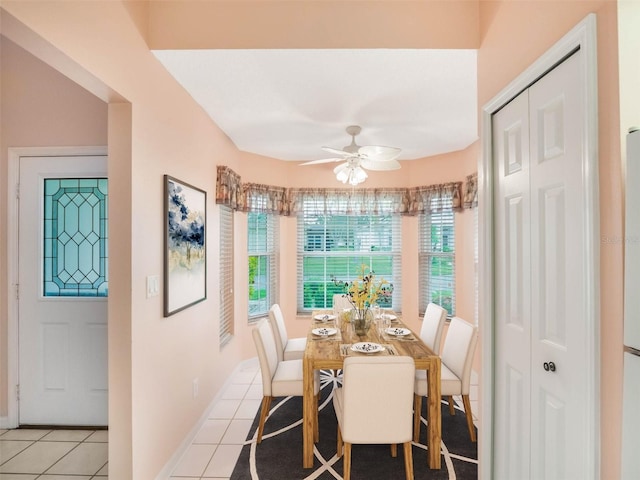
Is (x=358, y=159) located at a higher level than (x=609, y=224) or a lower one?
higher

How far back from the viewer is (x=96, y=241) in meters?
2.56

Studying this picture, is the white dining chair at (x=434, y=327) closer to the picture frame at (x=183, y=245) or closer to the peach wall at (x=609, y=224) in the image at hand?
the peach wall at (x=609, y=224)

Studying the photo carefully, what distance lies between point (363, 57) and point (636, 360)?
75.4 inches

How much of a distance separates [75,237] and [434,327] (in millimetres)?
3126

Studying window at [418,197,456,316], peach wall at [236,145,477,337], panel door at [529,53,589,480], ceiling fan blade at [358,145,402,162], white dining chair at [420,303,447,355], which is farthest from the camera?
peach wall at [236,145,477,337]

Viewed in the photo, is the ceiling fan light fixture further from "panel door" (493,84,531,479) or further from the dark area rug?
the dark area rug

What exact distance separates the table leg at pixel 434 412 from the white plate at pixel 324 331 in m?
0.86

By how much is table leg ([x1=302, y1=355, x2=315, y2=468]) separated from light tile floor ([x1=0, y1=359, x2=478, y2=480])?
51 cm

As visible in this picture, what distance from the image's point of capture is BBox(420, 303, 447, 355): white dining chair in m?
2.97

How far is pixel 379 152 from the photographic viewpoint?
2748 millimetres

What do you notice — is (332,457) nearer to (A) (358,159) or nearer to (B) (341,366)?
(B) (341,366)

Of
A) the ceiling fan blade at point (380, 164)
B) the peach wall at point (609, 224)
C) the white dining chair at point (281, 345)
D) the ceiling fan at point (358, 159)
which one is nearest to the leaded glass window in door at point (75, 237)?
the white dining chair at point (281, 345)

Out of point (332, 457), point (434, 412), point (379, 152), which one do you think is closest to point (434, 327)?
point (434, 412)

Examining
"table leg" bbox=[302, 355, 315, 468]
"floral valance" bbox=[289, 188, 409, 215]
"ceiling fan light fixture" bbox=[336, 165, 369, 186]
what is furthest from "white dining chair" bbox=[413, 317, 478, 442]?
"floral valance" bbox=[289, 188, 409, 215]
